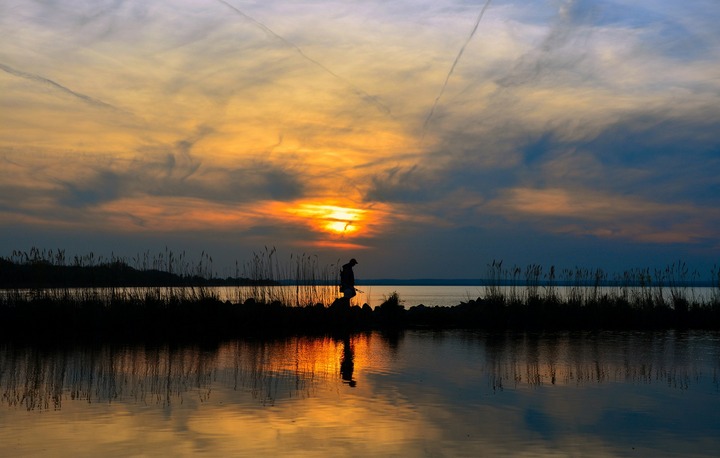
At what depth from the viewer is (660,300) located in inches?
875

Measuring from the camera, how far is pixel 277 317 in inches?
744

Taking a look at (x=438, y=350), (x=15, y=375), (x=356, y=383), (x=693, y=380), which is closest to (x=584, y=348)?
(x=438, y=350)

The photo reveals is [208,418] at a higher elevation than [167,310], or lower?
lower

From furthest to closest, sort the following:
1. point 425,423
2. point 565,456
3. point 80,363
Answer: point 80,363 < point 425,423 < point 565,456

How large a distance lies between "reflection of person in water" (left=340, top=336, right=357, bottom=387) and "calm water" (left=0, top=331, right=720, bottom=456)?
1.3 inches

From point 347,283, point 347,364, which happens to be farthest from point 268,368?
point 347,283

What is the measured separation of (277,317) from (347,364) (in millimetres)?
6567

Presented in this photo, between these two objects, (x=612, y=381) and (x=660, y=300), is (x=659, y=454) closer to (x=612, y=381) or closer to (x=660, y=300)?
(x=612, y=381)

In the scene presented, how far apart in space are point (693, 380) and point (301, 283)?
12727mm

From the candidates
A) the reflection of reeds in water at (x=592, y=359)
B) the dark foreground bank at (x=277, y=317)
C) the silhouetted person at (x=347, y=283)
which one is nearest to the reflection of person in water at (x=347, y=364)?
the reflection of reeds in water at (x=592, y=359)

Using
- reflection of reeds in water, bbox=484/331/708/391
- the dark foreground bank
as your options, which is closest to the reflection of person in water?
reflection of reeds in water, bbox=484/331/708/391

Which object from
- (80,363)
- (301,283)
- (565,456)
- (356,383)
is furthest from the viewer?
(301,283)

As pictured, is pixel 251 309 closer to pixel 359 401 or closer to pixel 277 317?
pixel 277 317

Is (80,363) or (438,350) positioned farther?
Result: (438,350)
